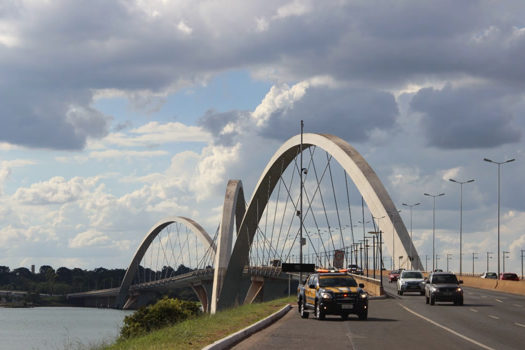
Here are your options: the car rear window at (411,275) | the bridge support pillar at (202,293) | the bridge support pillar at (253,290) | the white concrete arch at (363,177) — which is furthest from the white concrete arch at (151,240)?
the car rear window at (411,275)

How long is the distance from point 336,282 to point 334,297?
4.24 feet

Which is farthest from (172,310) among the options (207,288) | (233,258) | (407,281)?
(207,288)

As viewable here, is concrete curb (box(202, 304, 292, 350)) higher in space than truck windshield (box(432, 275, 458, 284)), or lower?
lower

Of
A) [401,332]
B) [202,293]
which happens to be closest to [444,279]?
[401,332]

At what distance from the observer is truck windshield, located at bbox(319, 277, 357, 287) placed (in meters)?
32.4

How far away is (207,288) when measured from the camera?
488 feet

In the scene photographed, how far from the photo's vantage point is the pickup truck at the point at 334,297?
102 feet

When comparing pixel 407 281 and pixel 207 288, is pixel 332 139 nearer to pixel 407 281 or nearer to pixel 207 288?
pixel 407 281

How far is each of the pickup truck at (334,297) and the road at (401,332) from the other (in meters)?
0.42

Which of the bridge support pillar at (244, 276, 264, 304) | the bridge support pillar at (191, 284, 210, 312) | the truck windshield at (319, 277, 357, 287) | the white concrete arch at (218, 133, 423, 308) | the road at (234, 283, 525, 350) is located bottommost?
the bridge support pillar at (191, 284, 210, 312)

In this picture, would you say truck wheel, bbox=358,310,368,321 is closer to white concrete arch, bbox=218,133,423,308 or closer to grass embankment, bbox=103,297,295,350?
grass embankment, bbox=103,297,295,350

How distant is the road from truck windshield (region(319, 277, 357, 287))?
1.28m

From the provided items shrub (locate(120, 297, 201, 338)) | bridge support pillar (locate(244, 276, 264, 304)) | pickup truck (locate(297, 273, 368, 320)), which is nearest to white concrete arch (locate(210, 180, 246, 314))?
bridge support pillar (locate(244, 276, 264, 304))

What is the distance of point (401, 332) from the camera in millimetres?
24578
